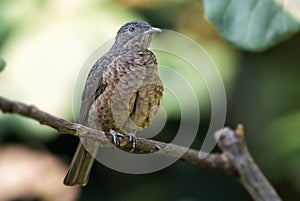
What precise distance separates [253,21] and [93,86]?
0.54m

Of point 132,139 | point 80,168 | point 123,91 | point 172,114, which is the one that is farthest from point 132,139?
point 172,114

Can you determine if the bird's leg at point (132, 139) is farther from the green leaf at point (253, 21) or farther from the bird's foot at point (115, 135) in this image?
the green leaf at point (253, 21)

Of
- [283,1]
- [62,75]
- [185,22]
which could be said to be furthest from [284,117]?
[283,1]

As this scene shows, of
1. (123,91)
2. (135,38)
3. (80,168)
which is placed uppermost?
(135,38)

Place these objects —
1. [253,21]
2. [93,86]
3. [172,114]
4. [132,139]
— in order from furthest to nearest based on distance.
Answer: [172,114] → [93,86] → [253,21] → [132,139]

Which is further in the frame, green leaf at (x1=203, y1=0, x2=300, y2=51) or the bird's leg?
green leaf at (x1=203, y1=0, x2=300, y2=51)

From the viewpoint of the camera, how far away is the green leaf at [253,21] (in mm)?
2014

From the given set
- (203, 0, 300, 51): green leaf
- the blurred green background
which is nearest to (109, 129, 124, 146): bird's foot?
(203, 0, 300, 51): green leaf

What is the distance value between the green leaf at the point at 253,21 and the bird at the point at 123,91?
7.7 inches

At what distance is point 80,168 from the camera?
2.21 metres

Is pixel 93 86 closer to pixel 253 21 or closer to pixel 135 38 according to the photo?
pixel 135 38

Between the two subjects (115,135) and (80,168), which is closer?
(115,135)

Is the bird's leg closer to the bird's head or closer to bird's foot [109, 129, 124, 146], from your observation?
→ bird's foot [109, 129, 124, 146]

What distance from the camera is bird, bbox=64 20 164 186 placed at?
1.99 m
